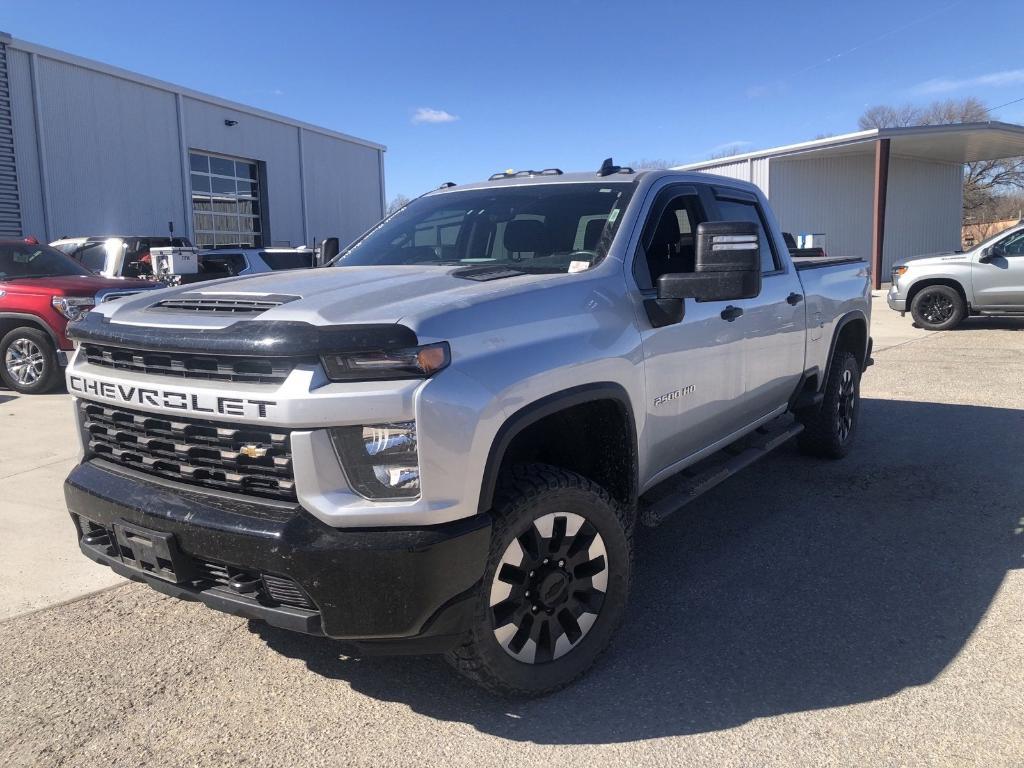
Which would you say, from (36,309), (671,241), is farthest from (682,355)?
(36,309)

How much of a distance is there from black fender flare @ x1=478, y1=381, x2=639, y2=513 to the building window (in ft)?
77.9

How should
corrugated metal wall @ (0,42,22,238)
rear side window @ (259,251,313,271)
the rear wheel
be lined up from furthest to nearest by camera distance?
1. corrugated metal wall @ (0,42,22,238)
2. rear side window @ (259,251,313,271)
3. the rear wheel

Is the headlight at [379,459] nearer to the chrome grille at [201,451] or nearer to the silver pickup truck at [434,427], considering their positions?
the silver pickup truck at [434,427]

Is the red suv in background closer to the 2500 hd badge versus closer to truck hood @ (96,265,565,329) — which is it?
truck hood @ (96,265,565,329)

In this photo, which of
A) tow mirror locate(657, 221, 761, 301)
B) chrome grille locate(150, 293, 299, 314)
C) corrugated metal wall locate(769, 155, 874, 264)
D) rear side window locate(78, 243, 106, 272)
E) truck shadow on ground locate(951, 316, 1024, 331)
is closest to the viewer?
chrome grille locate(150, 293, 299, 314)

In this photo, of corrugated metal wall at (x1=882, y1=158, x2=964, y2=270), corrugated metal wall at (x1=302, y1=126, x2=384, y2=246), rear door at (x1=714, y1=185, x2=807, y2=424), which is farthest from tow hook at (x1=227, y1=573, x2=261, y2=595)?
corrugated metal wall at (x1=882, y1=158, x2=964, y2=270)

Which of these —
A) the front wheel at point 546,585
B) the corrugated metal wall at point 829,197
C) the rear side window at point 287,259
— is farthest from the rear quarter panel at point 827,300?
the corrugated metal wall at point 829,197

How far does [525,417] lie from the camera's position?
2.63m

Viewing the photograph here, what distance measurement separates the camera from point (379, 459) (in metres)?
2.39

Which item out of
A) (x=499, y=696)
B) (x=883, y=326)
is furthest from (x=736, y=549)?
(x=883, y=326)

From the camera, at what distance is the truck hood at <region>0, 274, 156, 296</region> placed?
8.80 meters

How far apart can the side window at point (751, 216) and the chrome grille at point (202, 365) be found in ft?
9.38

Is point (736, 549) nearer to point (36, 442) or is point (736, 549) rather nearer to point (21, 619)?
point (21, 619)

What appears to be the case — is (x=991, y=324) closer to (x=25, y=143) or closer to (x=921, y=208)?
(x=921, y=208)
